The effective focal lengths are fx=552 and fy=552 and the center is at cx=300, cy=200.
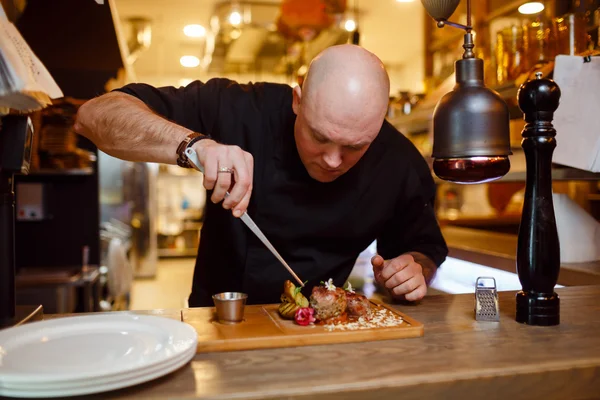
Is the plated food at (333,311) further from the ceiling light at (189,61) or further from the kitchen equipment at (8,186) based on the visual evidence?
the ceiling light at (189,61)

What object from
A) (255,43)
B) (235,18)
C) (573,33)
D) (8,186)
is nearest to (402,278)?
(8,186)

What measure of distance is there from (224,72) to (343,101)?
5.82 meters

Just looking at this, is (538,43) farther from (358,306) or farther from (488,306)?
(358,306)

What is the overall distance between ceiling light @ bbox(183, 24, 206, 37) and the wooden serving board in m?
5.92

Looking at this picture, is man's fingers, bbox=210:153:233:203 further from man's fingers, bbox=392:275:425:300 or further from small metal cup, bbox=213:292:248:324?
man's fingers, bbox=392:275:425:300

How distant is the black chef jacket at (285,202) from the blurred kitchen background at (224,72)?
1.89ft

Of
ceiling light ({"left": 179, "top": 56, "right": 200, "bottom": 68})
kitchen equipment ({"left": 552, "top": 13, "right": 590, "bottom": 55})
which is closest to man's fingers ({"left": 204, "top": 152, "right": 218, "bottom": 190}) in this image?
kitchen equipment ({"left": 552, "top": 13, "right": 590, "bottom": 55})

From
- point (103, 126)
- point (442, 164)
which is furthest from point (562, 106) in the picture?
point (103, 126)

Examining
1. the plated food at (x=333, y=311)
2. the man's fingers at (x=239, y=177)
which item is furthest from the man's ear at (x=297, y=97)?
the plated food at (x=333, y=311)

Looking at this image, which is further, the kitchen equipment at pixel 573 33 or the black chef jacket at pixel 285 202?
the kitchen equipment at pixel 573 33

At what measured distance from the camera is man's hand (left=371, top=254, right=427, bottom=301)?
1.37 m

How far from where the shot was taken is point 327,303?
3.87 ft

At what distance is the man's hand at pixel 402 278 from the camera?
1370 mm

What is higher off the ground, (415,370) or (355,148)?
(355,148)
